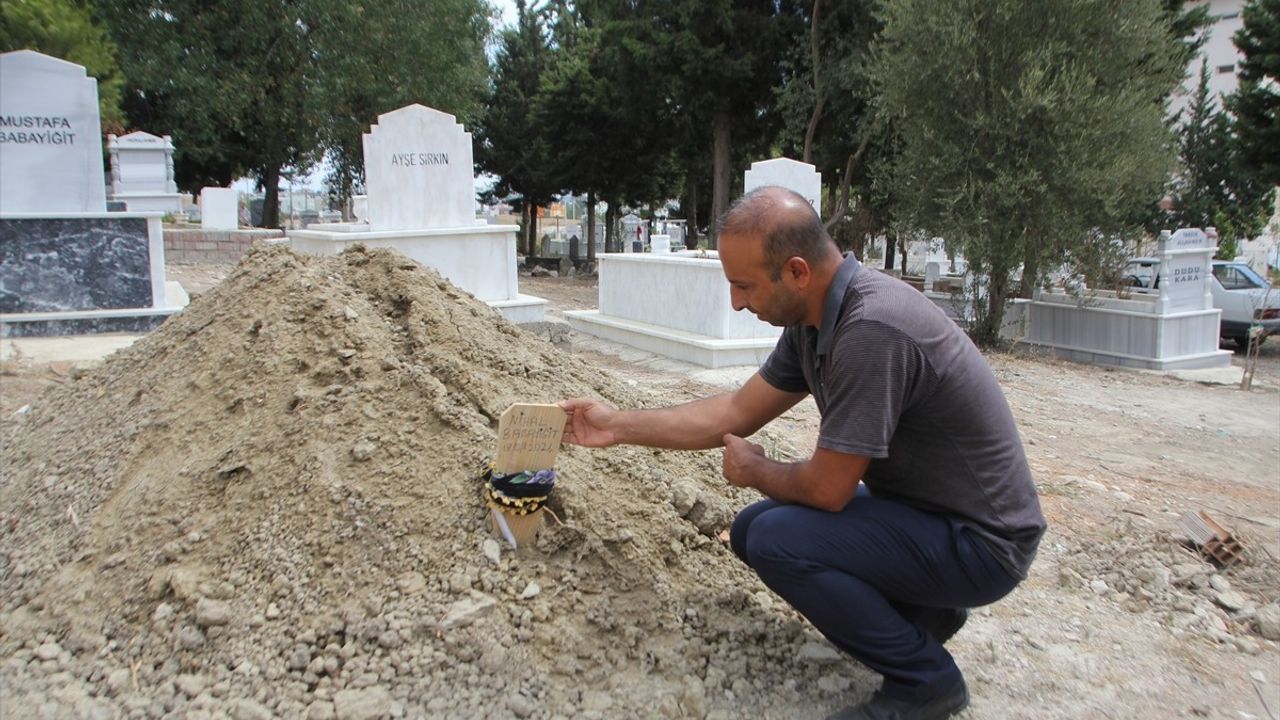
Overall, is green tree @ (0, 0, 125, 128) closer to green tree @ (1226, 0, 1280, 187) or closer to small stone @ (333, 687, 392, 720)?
small stone @ (333, 687, 392, 720)

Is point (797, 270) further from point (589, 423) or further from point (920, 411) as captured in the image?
point (589, 423)

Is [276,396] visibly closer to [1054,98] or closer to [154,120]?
[1054,98]

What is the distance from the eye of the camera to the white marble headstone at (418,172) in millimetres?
9945

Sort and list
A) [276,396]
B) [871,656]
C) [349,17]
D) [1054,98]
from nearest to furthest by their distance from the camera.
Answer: [871,656] < [276,396] < [1054,98] < [349,17]

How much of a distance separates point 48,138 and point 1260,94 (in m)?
19.0

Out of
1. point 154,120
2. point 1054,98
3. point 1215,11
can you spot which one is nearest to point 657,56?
point 1054,98

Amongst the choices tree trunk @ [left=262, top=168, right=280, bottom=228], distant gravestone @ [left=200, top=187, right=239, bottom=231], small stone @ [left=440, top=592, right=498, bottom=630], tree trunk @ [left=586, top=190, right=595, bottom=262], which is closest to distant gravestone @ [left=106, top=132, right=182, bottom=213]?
distant gravestone @ [left=200, top=187, right=239, bottom=231]

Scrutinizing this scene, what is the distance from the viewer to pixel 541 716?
2.33 meters

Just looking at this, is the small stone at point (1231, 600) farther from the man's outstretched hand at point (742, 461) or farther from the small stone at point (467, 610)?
the small stone at point (467, 610)

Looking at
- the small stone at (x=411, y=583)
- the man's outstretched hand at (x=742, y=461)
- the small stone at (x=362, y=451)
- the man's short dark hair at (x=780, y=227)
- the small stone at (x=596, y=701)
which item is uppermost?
the man's short dark hair at (x=780, y=227)

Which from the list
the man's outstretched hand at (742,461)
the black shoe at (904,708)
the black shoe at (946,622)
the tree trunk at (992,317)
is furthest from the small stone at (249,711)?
the tree trunk at (992,317)

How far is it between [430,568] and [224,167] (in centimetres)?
2662

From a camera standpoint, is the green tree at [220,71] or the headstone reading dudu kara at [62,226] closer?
the headstone reading dudu kara at [62,226]

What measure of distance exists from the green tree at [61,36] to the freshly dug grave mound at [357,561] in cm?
1301
